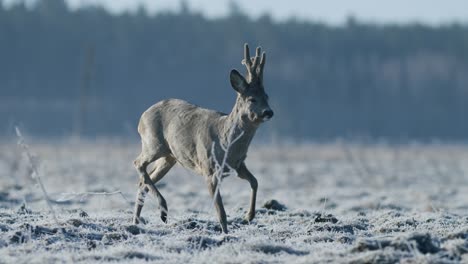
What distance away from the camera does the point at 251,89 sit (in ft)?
42.7

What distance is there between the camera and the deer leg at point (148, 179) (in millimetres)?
13688

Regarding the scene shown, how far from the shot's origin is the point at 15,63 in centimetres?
9412

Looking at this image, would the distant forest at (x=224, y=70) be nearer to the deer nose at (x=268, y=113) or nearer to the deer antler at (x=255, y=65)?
the deer antler at (x=255, y=65)

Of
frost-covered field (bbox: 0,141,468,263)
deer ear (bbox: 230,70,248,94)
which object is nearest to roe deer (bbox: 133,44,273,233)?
deer ear (bbox: 230,70,248,94)

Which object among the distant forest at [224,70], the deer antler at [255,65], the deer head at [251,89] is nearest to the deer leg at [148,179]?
the deer head at [251,89]

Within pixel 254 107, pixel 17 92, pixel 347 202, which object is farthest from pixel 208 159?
pixel 17 92

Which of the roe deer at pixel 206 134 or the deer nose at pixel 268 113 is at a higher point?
the deer nose at pixel 268 113

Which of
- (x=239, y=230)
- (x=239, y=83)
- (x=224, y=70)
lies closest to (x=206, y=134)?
(x=239, y=83)

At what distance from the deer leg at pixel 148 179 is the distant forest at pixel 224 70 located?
6514 cm

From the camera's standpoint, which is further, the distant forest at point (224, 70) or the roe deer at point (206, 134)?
the distant forest at point (224, 70)

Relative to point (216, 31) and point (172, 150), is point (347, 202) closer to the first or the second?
point (172, 150)

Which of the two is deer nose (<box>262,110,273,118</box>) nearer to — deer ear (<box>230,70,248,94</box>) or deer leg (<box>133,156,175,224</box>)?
deer ear (<box>230,70,248,94</box>)

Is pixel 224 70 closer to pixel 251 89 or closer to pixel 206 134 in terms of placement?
pixel 206 134

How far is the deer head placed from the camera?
12.9m
